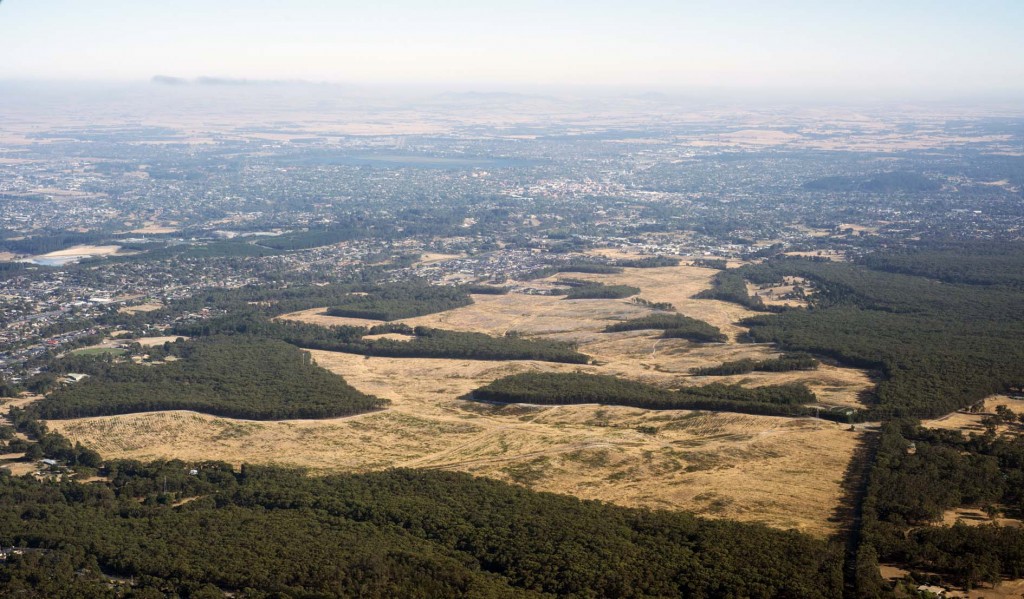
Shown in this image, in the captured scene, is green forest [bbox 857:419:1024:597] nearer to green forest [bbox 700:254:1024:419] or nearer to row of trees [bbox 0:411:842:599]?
row of trees [bbox 0:411:842:599]

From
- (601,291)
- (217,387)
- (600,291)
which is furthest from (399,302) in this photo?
(217,387)

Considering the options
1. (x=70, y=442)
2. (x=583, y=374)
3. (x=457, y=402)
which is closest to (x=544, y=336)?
(x=583, y=374)

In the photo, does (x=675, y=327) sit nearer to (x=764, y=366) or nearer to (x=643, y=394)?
(x=764, y=366)

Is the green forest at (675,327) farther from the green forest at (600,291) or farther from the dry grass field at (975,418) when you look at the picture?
the dry grass field at (975,418)

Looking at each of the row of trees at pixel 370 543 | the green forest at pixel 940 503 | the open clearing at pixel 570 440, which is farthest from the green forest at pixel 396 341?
the green forest at pixel 940 503

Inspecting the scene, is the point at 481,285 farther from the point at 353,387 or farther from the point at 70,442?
the point at 70,442

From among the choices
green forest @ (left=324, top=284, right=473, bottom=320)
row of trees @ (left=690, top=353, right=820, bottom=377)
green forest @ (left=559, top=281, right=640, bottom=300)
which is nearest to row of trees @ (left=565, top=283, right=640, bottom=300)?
green forest @ (left=559, top=281, right=640, bottom=300)

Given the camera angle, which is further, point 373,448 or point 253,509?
point 373,448
